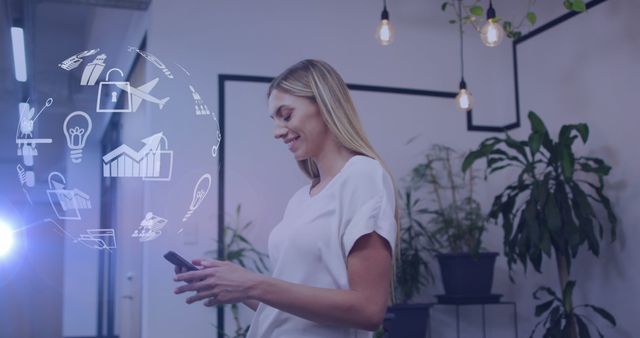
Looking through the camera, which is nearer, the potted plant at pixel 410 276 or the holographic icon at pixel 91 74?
the holographic icon at pixel 91 74

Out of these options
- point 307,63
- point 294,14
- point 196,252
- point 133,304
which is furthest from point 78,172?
point 294,14

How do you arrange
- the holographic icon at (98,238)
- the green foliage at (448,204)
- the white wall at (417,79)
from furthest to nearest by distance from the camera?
1. the green foliage at (448,204)
2. the white wall at (417,79)
3. the holographic icon at (98,238)

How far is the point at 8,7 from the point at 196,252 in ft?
4.97

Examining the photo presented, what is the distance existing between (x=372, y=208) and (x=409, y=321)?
8.94ft

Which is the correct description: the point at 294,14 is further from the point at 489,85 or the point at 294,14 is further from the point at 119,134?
the point at 119,134

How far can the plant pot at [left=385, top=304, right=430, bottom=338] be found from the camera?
362 centimetres

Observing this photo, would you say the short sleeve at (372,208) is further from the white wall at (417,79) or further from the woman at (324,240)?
the white wall at (417,79)

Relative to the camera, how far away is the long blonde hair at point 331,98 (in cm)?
109

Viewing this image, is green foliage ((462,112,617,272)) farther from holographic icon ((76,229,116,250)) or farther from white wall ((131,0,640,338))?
holographic icon ((76,229,116,250))

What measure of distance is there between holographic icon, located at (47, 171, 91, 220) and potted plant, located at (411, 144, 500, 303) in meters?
2.70

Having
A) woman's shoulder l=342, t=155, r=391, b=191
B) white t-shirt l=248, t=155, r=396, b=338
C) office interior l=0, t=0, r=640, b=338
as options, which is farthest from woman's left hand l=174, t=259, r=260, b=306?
office interior l=0, t=0, r=640, b=338

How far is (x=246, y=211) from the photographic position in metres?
3.74

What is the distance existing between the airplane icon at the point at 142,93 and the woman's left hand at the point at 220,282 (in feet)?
2.21

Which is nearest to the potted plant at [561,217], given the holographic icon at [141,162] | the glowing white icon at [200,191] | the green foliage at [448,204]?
the green foliage at [448,204]
